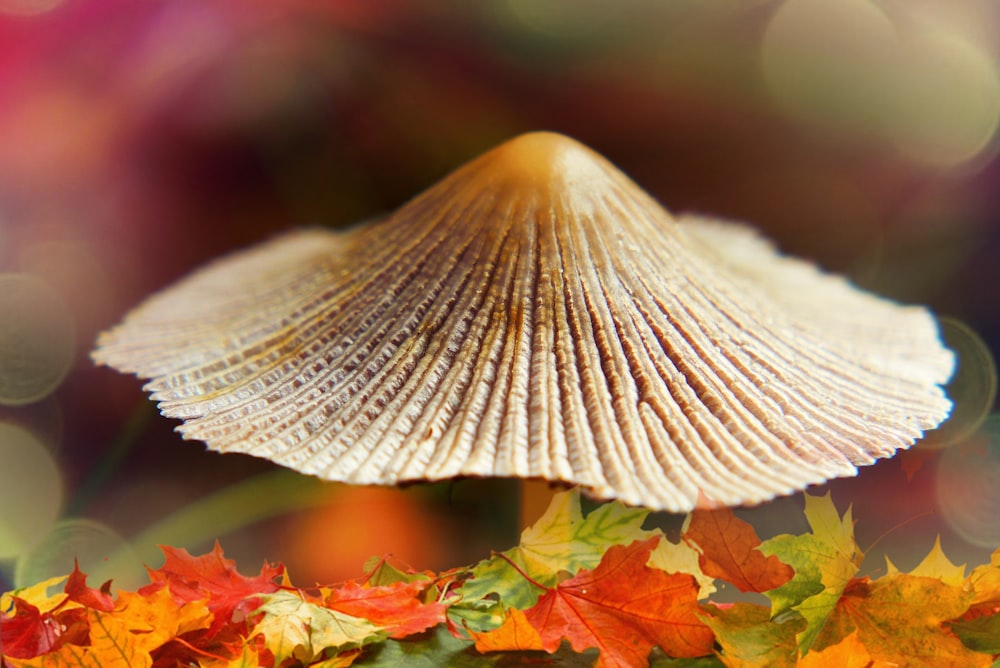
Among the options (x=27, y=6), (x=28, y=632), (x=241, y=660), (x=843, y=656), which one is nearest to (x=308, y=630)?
(x=241, y=660)

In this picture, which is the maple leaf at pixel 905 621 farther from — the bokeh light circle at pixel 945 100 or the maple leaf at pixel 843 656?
the bokeh light circle at pixel 945 100

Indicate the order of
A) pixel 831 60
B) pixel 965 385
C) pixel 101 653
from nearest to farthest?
pixel 101 653, pixel 965 385, pixel 831 60

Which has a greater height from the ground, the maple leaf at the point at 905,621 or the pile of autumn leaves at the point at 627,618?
the pile of autumn leaves at the point at 627,618

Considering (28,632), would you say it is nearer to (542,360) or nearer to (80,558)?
(80,558)

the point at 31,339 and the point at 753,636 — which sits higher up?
the point at 31,339

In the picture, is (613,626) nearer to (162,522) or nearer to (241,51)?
(162,522)

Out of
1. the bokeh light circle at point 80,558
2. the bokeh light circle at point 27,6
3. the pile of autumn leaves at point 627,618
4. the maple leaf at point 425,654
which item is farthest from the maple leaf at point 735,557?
the bokeh light circle at point 27,6

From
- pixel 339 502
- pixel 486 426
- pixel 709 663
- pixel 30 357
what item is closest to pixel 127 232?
pixel 30 357
